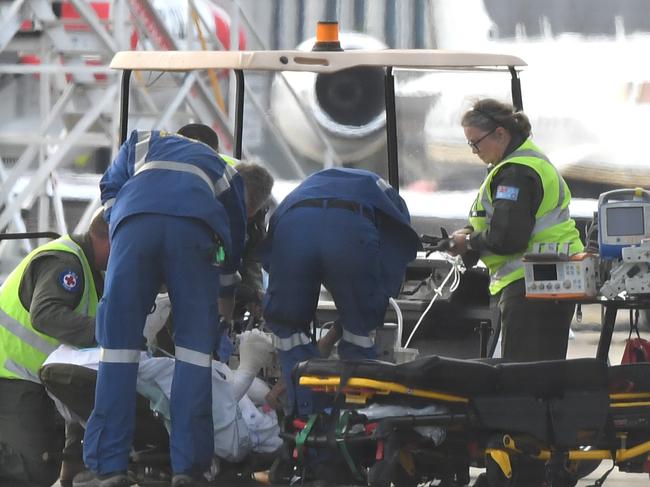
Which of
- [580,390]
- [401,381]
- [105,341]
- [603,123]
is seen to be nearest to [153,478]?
[105,341]

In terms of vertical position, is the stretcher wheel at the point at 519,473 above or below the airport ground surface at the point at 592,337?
above

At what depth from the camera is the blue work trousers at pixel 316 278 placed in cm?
663

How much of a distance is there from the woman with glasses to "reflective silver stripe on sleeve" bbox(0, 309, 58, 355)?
5.72 ft

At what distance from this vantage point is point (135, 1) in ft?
51.6

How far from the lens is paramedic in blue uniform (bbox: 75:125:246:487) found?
636 centimetres

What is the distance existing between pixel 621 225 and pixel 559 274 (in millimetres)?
311

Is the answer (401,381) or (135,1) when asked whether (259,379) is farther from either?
(135,1)

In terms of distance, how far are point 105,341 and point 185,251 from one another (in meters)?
0.45

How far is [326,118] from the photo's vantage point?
15.9 m

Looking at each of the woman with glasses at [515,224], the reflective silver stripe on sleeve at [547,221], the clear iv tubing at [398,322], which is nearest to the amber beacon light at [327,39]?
the woman with glasses at [515,224]

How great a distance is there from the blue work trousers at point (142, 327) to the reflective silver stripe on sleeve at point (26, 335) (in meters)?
0.51

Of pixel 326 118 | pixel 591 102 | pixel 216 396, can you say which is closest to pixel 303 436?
pixel 216 396

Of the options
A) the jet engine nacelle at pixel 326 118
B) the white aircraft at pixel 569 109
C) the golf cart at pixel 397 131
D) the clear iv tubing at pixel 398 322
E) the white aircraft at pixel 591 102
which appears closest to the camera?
the clear iv tubing at pixel 398 322

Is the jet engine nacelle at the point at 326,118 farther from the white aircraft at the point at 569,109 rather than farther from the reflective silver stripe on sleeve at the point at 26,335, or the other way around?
the reflective silver stripe on sleeve at the point at 26,335
